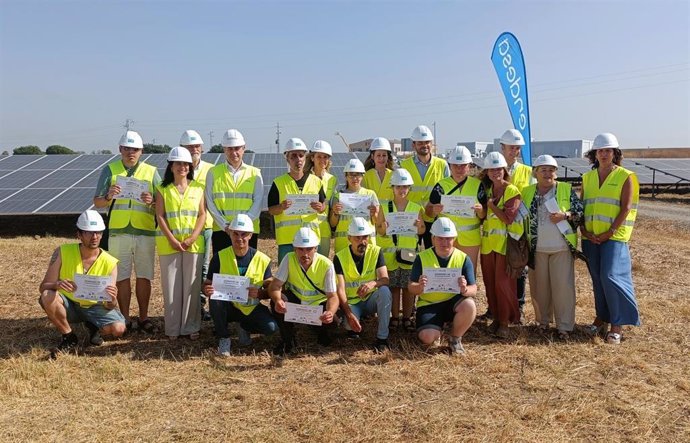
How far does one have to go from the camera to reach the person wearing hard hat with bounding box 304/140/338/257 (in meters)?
5.72

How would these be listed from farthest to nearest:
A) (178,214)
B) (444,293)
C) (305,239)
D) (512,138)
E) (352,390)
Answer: (512,138)
(178,214)
(444,293)
(305,239)
(352,390)

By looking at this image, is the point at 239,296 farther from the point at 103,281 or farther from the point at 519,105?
the point at 519,105

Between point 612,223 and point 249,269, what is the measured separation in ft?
12.3

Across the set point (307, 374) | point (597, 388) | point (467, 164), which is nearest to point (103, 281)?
point (307, 374)

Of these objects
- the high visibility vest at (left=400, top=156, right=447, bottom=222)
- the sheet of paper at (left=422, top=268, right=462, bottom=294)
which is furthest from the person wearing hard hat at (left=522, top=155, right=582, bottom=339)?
the sheet of paper at (left=422, top=268, right=462, bottom=294)

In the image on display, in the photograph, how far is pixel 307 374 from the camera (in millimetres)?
4770

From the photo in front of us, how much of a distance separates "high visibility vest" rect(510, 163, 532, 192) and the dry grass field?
165cm

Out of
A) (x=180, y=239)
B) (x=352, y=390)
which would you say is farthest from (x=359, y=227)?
(x=180, y=239)

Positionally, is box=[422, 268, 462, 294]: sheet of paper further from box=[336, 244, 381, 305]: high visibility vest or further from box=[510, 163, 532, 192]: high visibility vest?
box=[510, 163, 532, 192]: high visibility vest

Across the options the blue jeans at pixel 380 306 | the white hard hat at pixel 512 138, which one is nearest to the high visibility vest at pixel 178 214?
the blue jeans at pixel 380 306

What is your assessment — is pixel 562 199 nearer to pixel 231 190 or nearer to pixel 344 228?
pixel 344 228

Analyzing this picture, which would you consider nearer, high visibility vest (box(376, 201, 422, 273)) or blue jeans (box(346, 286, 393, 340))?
blue jeans (box(346, 286, 393, 340))

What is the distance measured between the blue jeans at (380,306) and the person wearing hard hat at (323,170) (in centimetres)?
80

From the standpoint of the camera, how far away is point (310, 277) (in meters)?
5.17
